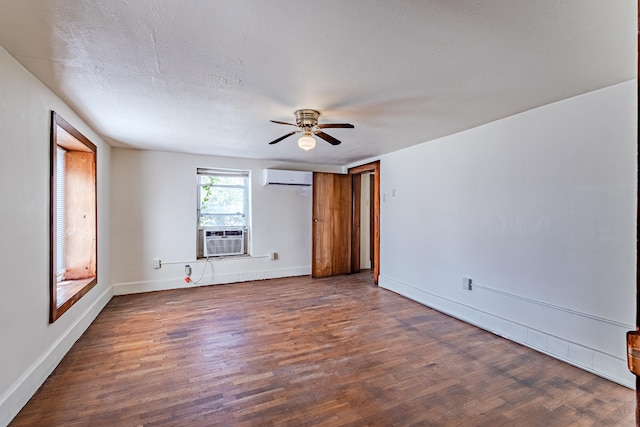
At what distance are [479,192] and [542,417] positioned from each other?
2.09 meters

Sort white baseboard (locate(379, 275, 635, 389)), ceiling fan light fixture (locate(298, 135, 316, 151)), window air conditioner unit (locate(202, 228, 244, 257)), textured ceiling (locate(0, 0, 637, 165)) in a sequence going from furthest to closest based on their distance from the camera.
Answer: window air conditioner unit (locate(202, 228, 244, 257)), ceiling fan light fixture (locate(298, 135, 316, 151)), white baseboard (locate(379, 275, 635, 389)), textured ceiling (locate(0, 0, 637, 165))

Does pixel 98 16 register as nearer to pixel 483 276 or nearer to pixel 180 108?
pixel 180 108

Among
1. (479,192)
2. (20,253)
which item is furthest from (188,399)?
(479,192)

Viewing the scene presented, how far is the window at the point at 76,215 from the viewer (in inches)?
122

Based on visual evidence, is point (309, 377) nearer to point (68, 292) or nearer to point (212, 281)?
point (68, 292)

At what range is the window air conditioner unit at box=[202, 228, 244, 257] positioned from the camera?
4.91 meters

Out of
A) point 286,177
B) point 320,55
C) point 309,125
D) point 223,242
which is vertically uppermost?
point 320,55

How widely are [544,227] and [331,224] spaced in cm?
350

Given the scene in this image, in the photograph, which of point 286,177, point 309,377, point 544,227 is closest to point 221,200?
point 286,177

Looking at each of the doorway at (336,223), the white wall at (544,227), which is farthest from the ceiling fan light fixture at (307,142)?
the doorway at (336,223)

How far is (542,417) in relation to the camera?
182 cm

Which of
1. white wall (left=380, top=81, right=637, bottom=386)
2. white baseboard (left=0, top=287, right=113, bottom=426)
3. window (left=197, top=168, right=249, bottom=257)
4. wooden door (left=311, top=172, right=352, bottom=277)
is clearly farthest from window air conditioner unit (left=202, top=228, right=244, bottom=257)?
white wall (left=380, top=81, right=637, bottom=386)

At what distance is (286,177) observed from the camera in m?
5.27

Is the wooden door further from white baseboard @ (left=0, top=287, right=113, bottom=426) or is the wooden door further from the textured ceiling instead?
white baseboard @ (left=0, top=287, right=113, bottom=426)
